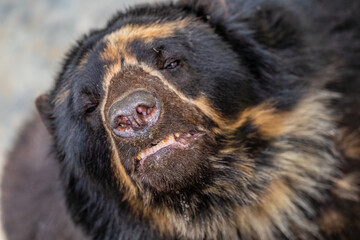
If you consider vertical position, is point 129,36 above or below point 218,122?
above

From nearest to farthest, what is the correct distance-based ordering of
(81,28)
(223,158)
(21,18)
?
(223,158) → (81,28) → (21,18)

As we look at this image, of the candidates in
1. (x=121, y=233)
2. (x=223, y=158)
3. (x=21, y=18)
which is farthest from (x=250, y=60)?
(x=21, y=18)

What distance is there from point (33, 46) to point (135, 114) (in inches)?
176

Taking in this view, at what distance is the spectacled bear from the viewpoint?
10.1 feet

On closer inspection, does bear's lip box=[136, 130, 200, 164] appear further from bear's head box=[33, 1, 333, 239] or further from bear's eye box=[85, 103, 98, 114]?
bear's eye box=[85, 103, 98, 114]

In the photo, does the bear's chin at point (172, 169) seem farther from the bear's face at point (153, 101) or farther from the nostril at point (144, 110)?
the nostril at point (144, 110)

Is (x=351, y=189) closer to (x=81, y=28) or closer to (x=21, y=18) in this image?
(x=81, y=28)

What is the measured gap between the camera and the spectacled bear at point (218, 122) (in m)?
3.07

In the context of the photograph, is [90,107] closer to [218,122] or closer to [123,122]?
[123,122]

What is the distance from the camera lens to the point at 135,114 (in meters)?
2.85

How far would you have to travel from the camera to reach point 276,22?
3469 millimetres

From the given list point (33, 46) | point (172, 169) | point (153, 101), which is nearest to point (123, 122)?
point (153, 101)

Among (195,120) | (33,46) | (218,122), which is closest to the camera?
(195,120)

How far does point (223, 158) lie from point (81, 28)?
4016 millimetres
